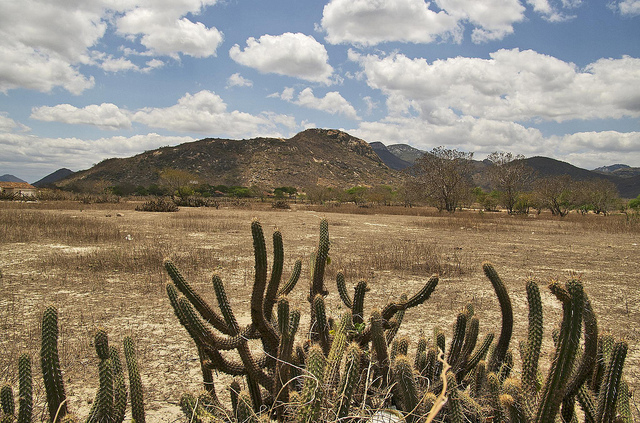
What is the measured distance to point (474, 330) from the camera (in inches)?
118

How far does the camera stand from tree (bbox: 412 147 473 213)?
39656 millimetres

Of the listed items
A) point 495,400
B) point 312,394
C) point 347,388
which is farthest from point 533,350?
point 312,394

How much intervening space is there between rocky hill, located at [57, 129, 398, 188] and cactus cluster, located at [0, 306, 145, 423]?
84966 millimetres

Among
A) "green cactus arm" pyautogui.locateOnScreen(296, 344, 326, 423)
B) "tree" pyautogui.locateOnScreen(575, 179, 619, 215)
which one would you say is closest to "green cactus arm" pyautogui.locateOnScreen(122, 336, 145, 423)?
"green cactus arm" pyautogui.locateOnScreen(296, 344, 326, 423)

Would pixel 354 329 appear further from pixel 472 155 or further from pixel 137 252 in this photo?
pixel 472 155

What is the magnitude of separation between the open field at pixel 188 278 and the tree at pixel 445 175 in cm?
2343

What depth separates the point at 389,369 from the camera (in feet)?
8.81

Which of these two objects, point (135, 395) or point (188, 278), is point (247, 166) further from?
point (135, 395)

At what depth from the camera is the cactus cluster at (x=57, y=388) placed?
2113 millimetres

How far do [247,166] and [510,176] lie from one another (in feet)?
240

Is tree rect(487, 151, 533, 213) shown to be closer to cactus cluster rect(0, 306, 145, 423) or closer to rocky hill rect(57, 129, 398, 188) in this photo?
cactus cluster rect(0, 306, 145, 423)

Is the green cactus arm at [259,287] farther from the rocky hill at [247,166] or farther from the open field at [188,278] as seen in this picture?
the rocky hill at [247,166]

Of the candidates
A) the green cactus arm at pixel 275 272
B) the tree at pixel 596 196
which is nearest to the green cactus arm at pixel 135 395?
the green cactus arm at pixel 275 272

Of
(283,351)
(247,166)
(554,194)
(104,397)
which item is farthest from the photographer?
(247,166)
